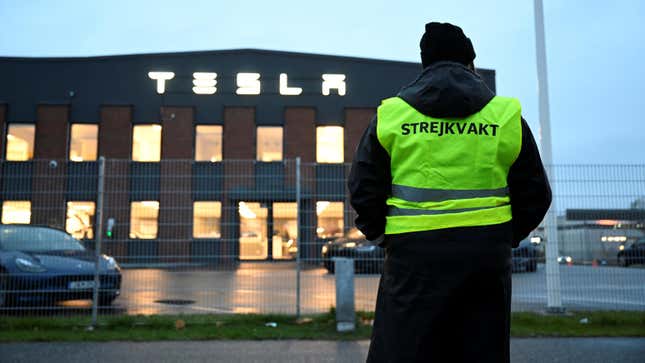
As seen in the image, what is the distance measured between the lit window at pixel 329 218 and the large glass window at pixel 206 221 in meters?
1.31

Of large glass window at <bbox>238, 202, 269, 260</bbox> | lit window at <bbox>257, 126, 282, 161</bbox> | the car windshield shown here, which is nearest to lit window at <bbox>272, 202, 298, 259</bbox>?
large glass window at <bbox>238, 202, 269, 260</bbox>

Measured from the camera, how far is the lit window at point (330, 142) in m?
24.3

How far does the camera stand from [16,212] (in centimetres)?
725

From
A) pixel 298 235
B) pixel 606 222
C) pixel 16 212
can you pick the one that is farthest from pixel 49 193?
pixel 606 222

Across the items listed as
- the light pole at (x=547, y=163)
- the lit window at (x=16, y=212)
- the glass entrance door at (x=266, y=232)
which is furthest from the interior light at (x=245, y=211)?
the light pole at (x=547, y=163)

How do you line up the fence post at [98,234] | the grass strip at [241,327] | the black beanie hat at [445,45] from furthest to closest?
the fence post at [98,234] → the grass strip at [241,327] → the black beanie hat at [445,45]

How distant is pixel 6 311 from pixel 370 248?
484cm

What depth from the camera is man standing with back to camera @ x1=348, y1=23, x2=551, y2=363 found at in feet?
6.84

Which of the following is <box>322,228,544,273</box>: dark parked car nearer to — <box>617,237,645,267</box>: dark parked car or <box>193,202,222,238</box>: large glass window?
<box>617,237,645,267</box>: dark parked car

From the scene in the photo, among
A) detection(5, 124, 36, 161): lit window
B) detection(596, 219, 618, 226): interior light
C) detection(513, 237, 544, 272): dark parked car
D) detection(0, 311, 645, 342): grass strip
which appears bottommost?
detection(0, 311, 645, 342): grass strip

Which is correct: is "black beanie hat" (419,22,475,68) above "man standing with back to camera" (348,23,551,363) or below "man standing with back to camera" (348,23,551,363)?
above

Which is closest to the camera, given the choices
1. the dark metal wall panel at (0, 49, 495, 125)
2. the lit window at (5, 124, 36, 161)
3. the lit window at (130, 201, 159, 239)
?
the lit window at (130, 201, 159, 239)

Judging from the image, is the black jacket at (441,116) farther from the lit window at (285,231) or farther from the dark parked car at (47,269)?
the dark parked car at (47,269)

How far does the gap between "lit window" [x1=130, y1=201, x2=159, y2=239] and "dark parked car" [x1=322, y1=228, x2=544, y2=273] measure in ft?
7.34
